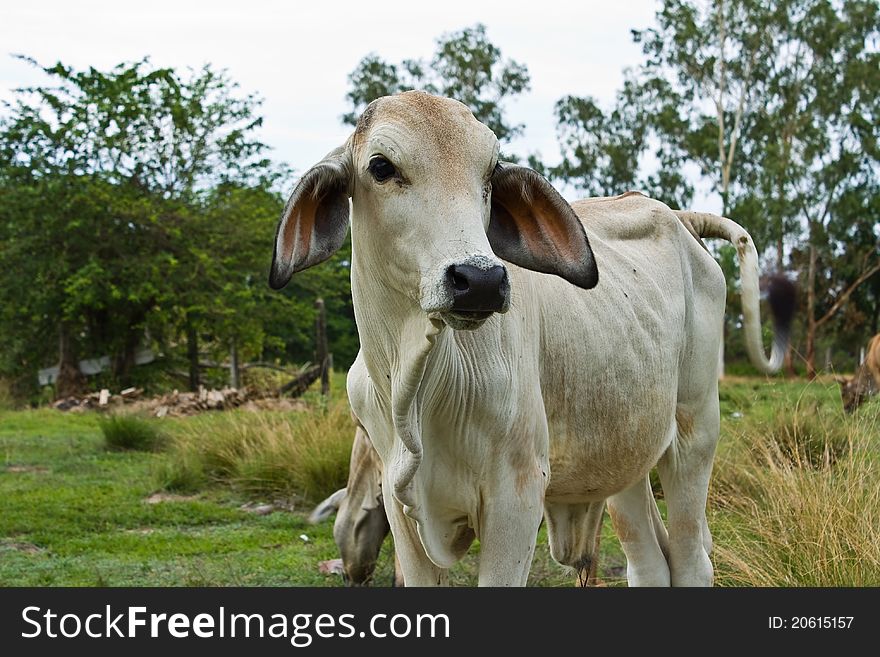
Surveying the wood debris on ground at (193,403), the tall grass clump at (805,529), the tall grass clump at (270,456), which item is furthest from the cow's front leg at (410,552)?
the wood debris on ground at (193,403)

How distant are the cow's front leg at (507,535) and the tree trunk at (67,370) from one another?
18149mm

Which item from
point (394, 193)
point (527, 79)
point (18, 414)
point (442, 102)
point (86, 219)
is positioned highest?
point (527, 79)

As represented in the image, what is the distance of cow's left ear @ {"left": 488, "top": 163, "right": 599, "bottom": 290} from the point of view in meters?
2.82

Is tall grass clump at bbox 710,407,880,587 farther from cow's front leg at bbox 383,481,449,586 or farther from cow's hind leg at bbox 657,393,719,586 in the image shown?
cow's front leg at bbox 383,481,449,586

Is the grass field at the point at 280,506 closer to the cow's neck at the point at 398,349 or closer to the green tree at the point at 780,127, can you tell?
the cow's neck at the point at 398,349

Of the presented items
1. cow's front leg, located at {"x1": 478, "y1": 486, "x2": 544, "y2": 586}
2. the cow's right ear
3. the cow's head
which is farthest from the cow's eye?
cow's front leg, located at {"x1": 478, "y1": 486, "x2": 544, "y2": 586}

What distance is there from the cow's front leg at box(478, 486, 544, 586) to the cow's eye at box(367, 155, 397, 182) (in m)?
0.91

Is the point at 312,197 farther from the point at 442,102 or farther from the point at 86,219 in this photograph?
the point at 86,219

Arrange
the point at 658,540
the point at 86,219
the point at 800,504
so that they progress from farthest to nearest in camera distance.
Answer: the point at 86,219, the point at 800,504, the point at 658,540

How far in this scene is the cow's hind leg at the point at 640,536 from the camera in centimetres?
438

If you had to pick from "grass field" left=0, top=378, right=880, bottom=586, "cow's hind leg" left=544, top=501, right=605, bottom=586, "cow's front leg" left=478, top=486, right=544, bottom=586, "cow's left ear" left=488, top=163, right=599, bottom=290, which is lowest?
"grass field" left=0, top=378, right=880, bottom=586

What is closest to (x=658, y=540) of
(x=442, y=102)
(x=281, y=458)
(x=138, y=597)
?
(x=138, y=597)

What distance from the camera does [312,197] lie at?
2.65 meters

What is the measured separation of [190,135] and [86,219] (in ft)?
9.77
